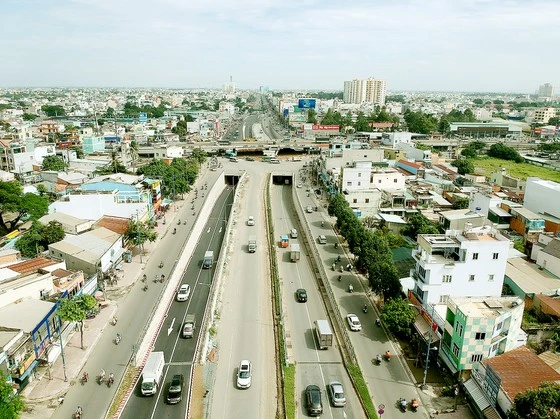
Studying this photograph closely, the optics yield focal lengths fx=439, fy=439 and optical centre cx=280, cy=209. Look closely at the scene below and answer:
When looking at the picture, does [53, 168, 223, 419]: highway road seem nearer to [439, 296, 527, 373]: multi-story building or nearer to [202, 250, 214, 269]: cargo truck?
[202, 250, 214, 269]: cargo truck

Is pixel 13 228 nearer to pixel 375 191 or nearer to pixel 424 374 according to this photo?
pixel 375 191

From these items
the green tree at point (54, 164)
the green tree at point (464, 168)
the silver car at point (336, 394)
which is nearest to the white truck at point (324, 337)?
the silver car at point (336, 394)

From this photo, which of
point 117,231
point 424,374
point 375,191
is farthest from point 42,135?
point 424,374

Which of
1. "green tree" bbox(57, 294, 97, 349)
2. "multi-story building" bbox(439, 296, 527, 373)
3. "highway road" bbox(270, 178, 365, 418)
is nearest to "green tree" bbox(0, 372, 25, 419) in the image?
"green tree" bbox(57, 294, 97, 349)

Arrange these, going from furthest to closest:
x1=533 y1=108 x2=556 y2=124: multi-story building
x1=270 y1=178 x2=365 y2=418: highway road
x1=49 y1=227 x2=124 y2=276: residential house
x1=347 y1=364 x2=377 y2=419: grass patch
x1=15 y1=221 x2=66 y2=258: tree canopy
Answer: x1=533 y1=108 x2=556 y2=124: multi-story building, x1=15 y1=221 x2=66 y2=258: tree canopy, x1=49 y1=227 x2=124 y2=276: residential house, x1=270 y1=178 x2=365 y2=418: highway road, x1=347 y1=364 x2=377 y2=419: grass patch

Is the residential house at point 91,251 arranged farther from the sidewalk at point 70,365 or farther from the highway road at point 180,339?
the highway road at point 180,339

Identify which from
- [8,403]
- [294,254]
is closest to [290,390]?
[8,403]
